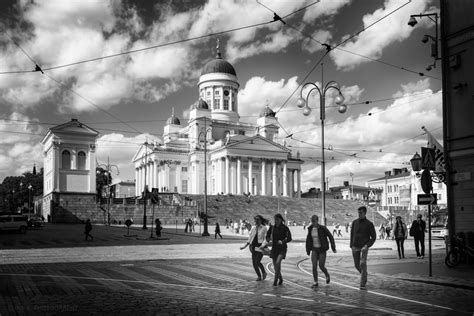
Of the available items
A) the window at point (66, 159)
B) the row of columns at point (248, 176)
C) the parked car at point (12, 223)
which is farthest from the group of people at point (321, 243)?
the row of columns at point (248, 176)

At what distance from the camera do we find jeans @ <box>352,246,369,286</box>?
38.9 feet

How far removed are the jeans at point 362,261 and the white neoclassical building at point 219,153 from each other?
8278 cm

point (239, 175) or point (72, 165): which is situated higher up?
point (72, 165)

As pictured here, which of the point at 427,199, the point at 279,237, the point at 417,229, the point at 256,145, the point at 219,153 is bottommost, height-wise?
the point at 417,229

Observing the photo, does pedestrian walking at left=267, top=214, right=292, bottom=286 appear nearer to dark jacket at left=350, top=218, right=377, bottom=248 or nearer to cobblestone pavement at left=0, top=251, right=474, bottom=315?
cobblestone pavement at left=0, top=251, right=474, bottom=315

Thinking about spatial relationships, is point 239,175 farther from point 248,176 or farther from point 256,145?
point 256,145

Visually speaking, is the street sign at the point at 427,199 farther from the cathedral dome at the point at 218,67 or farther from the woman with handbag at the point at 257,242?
the cathedral dome at the point at 218,67

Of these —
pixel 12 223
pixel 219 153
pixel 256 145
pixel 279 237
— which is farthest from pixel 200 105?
pixel 279 237

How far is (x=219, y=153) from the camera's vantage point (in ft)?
332

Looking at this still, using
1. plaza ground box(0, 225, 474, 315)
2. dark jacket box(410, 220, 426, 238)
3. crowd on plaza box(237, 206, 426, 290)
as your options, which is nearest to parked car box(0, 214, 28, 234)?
plaza ground box(0, 225, 474, 315)

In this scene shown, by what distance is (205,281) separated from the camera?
13.2 metres

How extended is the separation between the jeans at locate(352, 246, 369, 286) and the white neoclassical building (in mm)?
82777

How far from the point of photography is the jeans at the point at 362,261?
38.9 feet

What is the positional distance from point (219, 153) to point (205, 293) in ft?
296
